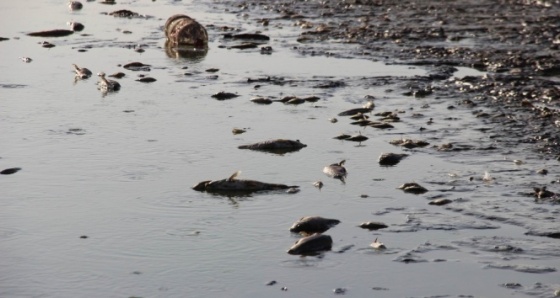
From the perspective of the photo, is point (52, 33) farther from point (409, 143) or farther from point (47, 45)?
point (409, 143)

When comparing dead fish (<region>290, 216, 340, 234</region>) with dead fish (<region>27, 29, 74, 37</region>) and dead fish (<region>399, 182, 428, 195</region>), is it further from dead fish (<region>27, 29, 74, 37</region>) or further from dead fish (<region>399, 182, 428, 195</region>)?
dead fish (<region>27, 29, 74, 37</region>)

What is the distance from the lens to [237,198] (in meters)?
8.91

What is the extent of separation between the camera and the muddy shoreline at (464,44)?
1191cm

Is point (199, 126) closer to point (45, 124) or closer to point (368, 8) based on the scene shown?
point (45, 124)

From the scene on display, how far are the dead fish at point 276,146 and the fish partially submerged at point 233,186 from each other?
139cm

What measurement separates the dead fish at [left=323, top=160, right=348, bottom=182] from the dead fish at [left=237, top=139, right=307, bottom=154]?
0.86 m

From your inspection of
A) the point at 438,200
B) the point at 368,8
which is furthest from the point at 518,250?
the point at 368,8

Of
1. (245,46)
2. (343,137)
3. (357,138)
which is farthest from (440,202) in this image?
(245,46)

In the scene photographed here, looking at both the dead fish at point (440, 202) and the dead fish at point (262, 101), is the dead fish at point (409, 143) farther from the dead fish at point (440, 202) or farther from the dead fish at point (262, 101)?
the dead fish at point (262, 101)

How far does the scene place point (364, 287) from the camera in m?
6.82

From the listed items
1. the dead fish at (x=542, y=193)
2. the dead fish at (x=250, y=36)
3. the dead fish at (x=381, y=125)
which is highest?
the dead fish at (x=250, y=36)

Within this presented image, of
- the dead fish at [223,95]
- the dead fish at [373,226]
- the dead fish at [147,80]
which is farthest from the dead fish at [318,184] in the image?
the dead fish at [147,80]

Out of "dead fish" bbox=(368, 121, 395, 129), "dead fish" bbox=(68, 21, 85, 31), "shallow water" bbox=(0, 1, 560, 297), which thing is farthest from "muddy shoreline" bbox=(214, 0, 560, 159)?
"dead fish" bbox=(68, 21, 85, 31)

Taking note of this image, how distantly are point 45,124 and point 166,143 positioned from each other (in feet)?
5.15
